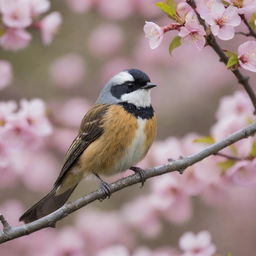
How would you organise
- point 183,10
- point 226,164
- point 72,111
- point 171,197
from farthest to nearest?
point 72,111
point 171,197
point 226,164
point 183,10

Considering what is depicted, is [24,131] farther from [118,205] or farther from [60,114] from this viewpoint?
[118,205]

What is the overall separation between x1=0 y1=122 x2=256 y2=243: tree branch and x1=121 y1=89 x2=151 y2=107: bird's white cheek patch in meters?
0.86

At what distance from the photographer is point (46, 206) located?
14.0 feet

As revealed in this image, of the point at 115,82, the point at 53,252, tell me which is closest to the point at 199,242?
the point at 115,82

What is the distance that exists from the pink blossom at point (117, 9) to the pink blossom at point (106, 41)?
474 millimetres

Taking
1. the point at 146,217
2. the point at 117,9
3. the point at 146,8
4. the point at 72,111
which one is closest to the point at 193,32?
the point at 146,217

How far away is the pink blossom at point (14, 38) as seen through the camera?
4414 mm

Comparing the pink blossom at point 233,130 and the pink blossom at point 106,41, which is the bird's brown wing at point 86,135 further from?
the pink blossom at point 106,41

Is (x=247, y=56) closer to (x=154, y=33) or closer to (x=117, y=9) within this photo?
(x=154, y=33)

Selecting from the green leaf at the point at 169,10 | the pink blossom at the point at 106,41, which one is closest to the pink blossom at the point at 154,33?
the green leaf at the point at 169,10

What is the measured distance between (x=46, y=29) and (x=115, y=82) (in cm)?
60

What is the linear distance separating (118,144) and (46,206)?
24.6 inches

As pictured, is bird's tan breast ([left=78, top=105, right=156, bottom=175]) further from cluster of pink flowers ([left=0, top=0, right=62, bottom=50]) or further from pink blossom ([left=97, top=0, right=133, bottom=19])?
pink blossom ([left=97, top=0, right=133, bottom=19])

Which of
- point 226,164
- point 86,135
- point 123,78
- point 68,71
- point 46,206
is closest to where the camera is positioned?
point 226,164
